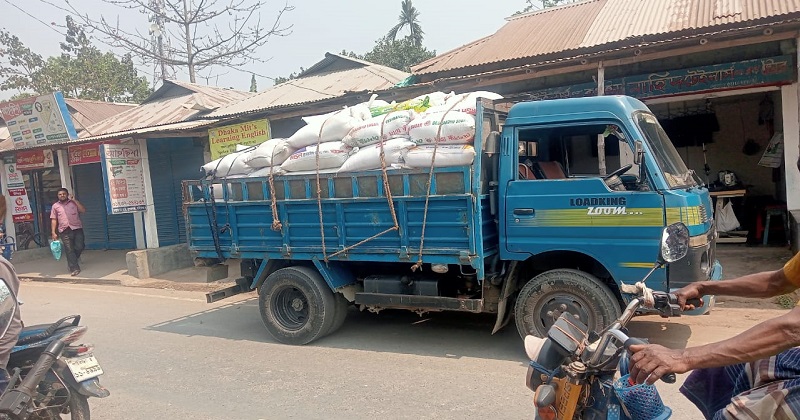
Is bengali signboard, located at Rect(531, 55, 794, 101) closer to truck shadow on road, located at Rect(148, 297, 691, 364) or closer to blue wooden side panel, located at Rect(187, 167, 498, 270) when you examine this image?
truck shadow on road, located at Rect(148, 297, 691, 364)

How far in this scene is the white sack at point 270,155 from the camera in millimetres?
6395

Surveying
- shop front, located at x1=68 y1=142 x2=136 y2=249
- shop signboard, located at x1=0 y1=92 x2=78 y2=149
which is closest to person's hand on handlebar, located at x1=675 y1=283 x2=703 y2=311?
shop signboard, located at x1=0 y1=92 x2=78 y2=149

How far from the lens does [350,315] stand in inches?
287

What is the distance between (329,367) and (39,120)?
11.6 m

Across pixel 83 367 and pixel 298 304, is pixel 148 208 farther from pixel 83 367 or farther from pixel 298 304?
pixel 83 367

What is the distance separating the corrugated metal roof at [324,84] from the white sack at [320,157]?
5106 millimetres

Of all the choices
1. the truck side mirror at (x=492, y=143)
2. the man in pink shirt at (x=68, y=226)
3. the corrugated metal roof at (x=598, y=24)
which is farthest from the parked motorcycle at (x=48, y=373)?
the man in pink shirt at (x=68, y=226)

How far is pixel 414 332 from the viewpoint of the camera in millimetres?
6352

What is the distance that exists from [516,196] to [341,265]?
2114 millimetres

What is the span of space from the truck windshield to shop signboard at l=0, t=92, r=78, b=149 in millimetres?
12293

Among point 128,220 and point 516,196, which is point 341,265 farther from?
point 128,220

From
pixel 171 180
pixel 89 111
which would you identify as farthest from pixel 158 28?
pixel 171 180

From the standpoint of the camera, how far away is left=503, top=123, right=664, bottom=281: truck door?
4746mm

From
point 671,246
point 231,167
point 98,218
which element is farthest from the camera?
point 98,218
